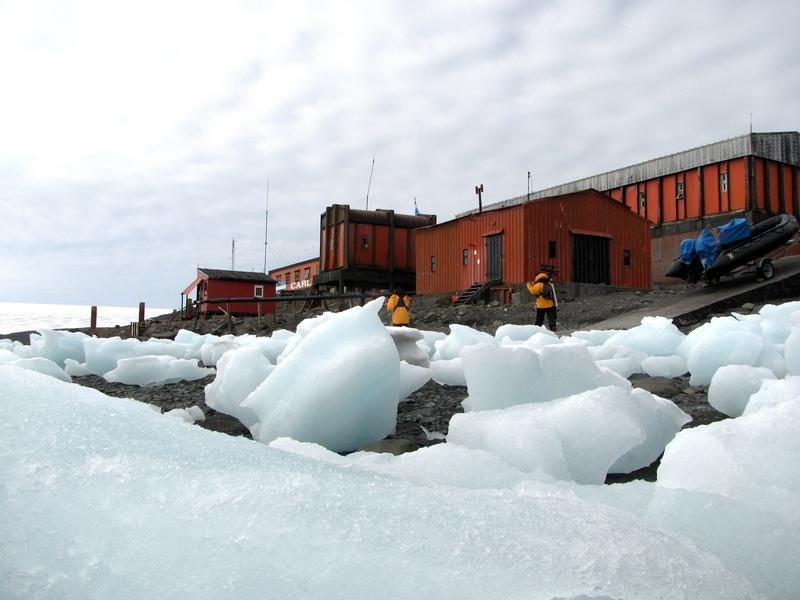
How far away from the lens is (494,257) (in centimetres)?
1708

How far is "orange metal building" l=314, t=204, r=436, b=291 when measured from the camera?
22.8m

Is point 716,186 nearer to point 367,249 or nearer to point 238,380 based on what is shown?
point 367,249

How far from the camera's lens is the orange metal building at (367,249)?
22797 millimetres

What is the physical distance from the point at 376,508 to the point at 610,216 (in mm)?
17894

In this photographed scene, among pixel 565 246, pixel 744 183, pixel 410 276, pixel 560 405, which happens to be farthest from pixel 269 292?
pixel 560 405

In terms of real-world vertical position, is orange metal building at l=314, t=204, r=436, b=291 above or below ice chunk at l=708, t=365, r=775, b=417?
above

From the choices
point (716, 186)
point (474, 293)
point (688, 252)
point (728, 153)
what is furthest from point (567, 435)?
point (728, 153)

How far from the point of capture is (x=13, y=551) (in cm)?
87

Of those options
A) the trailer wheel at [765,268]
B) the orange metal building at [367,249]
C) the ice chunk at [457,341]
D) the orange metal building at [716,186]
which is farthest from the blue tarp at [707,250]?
the orange metal building at [367,249]

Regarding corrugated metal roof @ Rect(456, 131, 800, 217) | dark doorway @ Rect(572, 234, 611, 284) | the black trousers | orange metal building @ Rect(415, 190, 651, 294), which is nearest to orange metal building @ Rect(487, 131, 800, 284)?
corrugated metal roof @ Rect(456, 131, 800, 217)

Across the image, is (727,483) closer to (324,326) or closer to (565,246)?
(324,326)

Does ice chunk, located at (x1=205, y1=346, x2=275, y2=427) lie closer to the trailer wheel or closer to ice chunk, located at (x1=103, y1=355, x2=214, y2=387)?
ice chunk, located at (x1=103, y1=355, x2=214, y2=387)

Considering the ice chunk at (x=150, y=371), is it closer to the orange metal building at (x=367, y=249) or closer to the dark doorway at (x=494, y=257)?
the dark doorway at (x=494, y=257)

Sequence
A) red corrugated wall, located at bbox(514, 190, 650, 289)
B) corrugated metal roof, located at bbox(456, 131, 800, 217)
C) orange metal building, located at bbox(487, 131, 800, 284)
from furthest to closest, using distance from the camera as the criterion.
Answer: corrugated metal roof, located at bbox(456, 131, 800, 217), orange metal building, located at bbox(487, 131, 800, 284), red corrugated wall, located at bbox(514, 190, 650, 289)
